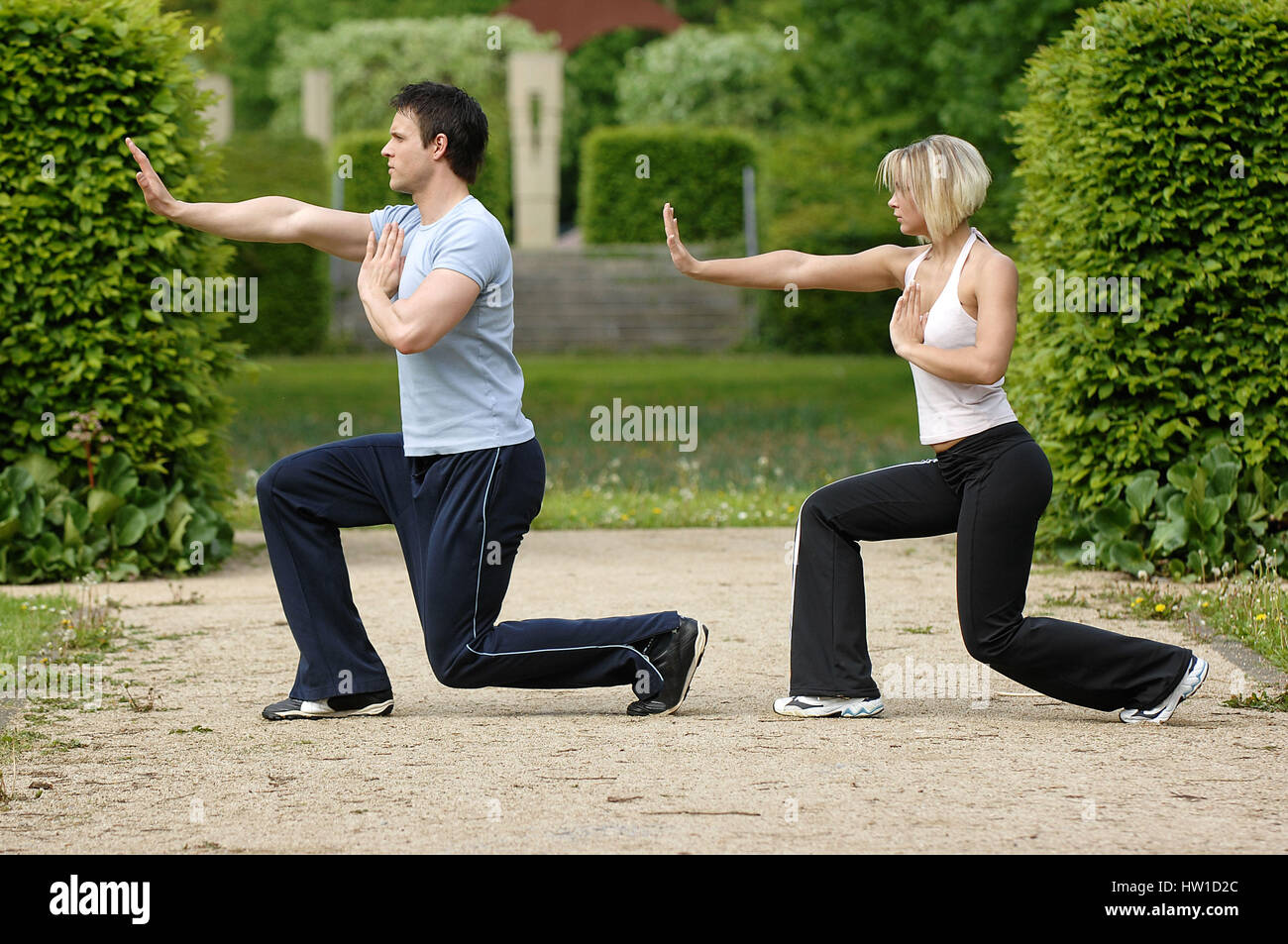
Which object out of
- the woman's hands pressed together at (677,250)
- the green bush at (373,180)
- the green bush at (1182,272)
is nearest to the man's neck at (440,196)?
the woman's hands pressed together at (677,250)

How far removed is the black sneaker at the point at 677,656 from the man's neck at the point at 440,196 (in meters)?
1.57

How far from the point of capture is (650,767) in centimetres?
491

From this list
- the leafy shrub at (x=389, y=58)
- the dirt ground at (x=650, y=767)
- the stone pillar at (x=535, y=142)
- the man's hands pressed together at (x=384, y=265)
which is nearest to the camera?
the dirt ground at (x=650, y=767)

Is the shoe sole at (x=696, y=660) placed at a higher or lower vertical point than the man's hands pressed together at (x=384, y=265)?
lower

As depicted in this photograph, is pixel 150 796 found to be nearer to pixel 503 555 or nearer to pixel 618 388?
pixel 503 555

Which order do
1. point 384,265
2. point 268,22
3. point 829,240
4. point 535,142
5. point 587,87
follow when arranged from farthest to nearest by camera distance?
point 268,22
point 587,87
point 535,142
point 829,240
point 384,265

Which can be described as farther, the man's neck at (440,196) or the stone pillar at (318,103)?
the stone pillar at (318,103)

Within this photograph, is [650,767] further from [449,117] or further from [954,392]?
[449,117]

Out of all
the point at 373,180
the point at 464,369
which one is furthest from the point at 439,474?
the point at 373,180

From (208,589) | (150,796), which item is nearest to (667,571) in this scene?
(208,589)

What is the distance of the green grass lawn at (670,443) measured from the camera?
11.7 m

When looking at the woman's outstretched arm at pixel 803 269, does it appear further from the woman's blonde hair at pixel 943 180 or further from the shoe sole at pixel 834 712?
the shoe sole at pixel 834 712

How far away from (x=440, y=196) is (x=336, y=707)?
1768 millimetres

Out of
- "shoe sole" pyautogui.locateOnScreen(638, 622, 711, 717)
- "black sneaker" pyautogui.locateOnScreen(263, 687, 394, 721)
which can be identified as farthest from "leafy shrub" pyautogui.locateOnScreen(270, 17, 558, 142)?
"shoe sole" pyautogui.locateOnScreen(638, 622, 711, 717)
